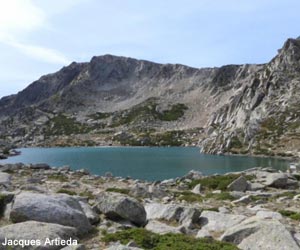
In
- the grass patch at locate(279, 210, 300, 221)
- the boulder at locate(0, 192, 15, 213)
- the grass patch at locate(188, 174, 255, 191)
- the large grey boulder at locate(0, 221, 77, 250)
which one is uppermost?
the boulder at locate(0, 192, 15, 213)

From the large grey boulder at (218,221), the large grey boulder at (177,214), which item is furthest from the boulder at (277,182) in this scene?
the large grey boulder at (177,214)

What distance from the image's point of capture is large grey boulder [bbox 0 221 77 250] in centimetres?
1206

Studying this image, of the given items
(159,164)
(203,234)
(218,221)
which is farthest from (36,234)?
(159,164)

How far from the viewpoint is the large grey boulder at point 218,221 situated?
16938 millimetres

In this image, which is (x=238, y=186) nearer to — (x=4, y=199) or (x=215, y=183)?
(x=215, y=183)

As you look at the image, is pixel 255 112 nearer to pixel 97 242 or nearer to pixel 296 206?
pixel 296 206

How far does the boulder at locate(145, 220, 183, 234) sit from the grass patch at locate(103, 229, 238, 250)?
42.1 inches

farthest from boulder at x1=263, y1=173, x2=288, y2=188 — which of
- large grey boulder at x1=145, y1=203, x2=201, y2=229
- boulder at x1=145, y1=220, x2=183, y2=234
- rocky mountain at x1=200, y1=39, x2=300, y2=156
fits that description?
rocky mountain at x1=200, y1=39, x2=300, y2=156

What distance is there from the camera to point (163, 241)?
13734 mm

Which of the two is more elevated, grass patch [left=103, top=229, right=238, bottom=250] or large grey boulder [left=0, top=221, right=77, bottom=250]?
large grey boulder [left=0, top=221, right=77, bottom=250]

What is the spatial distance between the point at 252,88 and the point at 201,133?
125 ft

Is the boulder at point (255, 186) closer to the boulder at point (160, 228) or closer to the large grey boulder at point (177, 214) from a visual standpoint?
the large grey boulder at point (177, 214)

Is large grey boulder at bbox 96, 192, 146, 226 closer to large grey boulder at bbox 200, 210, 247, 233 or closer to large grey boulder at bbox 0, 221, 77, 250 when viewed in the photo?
large grey boulder at bbox 200, 210, 247, 233

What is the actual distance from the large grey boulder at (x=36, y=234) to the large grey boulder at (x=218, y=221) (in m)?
6.41
